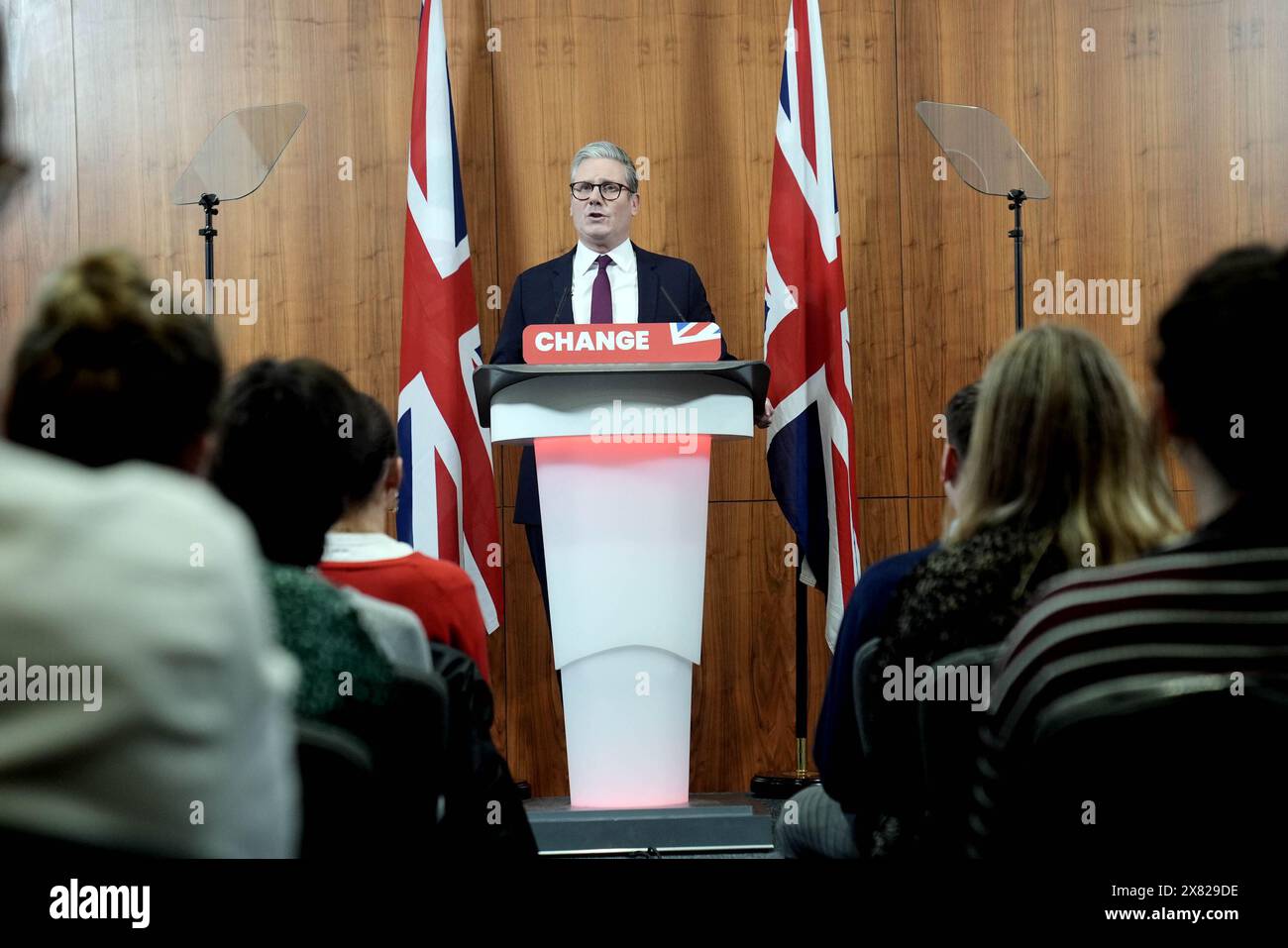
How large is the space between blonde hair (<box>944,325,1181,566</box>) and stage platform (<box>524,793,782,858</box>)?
151 centimetres

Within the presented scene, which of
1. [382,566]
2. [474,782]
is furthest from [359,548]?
[474,782]

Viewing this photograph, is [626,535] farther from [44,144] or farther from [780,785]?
[44,144]

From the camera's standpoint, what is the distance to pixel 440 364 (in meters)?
4.05

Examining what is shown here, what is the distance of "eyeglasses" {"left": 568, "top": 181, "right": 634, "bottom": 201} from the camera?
391cm

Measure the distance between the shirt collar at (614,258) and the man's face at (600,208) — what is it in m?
0.03

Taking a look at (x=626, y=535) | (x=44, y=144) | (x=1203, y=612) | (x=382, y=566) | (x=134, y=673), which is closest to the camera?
(x=134, y=673)

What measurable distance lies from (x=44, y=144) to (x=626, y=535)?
9.57ft

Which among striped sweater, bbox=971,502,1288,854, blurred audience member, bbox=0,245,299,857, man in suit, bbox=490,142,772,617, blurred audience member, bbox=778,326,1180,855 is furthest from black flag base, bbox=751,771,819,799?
blurred audience member, bbox=0,245,299,857

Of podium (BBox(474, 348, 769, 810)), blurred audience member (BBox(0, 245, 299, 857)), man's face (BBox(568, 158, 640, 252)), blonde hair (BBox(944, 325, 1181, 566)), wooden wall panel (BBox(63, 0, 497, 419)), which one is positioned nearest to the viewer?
blurred audience member (BBox(0, 245, 299, 857))

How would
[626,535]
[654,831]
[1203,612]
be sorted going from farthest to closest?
1. [626,535]
2. [654,831]
3. [1203,612]

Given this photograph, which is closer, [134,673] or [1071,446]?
[134,673]

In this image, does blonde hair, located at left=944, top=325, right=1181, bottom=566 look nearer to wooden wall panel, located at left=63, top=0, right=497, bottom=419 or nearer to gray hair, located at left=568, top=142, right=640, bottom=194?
gray hair, located at left=568, top=142, right=640, bottom=194

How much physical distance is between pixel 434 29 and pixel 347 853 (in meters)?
3.49
